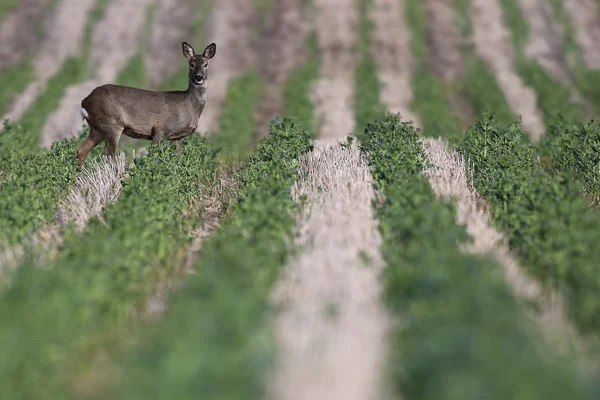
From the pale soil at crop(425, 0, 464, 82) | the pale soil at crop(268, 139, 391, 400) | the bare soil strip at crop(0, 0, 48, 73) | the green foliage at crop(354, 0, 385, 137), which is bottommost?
the pale soil at crop(425, 0, 464, 82)

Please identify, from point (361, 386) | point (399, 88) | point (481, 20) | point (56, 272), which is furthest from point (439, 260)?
point (481, 20)

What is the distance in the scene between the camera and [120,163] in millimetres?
14070

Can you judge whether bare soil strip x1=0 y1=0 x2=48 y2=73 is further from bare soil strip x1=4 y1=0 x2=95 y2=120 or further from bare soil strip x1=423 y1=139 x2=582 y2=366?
bare soil strip x1=423 y1=139 x2=582 y2=366

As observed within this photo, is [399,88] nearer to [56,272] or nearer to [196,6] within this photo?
[196,6]

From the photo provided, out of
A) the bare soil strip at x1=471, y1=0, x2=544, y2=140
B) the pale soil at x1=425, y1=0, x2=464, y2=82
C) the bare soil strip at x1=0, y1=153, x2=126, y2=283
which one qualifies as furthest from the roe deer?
the pale soil at x1=425, y1=0, x2=464, y2=82

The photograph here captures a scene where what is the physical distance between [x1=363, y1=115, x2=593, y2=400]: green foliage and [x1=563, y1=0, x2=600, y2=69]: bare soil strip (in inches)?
1049

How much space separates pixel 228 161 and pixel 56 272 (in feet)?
35.3

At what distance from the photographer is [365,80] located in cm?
3120

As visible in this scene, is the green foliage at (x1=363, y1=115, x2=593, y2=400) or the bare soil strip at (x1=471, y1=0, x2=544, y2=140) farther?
the bare soil strip at (x1=471, y1=0, x2=544, y2=140)

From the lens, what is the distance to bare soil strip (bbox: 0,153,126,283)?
914 cm

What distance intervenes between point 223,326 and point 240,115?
21970 mm

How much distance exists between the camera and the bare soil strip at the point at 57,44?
30.2m

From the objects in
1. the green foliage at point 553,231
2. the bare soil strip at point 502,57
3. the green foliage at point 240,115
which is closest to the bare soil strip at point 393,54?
the bare soil strip at point 502,57

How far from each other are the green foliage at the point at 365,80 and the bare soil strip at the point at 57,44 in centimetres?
1169
